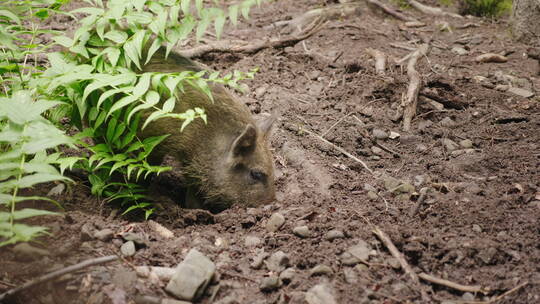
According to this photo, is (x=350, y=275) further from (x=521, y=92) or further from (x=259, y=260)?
(x=521, y=92)

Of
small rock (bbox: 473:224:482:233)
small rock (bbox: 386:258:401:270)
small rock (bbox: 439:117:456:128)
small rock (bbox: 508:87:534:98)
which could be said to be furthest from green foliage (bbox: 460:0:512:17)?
small rock (bbox: 386:258:401:270)

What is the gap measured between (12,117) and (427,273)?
282 centimetres

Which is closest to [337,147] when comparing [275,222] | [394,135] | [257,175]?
[394,135]

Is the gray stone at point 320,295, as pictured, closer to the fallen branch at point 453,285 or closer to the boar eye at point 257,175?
the fallen branch at point 453,285

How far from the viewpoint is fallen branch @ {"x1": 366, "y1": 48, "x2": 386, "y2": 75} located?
635cm

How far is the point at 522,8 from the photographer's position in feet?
23.6

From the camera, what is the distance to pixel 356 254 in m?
3.45

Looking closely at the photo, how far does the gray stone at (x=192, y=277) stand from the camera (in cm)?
298

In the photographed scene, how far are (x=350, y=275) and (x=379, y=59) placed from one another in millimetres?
4015

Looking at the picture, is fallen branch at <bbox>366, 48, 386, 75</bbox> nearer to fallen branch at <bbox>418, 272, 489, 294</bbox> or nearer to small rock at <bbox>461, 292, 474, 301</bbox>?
fallen branch at <bbox>418, 272, 489, 294</bbox>

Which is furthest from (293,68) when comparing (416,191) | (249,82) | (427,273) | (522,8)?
(427,273)

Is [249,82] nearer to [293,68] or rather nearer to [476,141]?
[293,68]

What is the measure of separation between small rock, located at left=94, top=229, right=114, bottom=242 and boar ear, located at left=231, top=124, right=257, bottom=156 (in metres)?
1.50

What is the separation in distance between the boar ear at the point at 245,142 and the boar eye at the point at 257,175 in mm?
212
